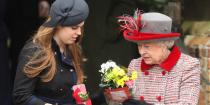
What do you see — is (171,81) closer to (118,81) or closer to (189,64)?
(189,64)

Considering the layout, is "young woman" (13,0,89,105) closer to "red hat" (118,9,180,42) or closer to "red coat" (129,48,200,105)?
"red hat" (118,9,180,42)

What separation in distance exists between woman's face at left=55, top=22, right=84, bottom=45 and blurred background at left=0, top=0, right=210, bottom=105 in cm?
131

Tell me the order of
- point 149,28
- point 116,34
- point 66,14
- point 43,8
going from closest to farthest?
1. point 66,14
2. point 149,28
3. point 116,34
4. point 43,8

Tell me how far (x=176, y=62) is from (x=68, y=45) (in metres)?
0.76

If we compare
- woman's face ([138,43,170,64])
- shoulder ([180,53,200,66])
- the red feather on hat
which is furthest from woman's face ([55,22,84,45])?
shoulder ([180,53,200,66])

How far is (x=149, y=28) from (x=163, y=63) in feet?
0.85

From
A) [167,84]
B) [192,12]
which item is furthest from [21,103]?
[192,12]

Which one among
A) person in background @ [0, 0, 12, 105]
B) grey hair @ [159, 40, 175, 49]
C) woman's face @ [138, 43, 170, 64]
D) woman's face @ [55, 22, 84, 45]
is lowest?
person in background @ [0, 0, 12, 105]

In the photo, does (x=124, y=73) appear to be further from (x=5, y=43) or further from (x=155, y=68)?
(x=5, y=43)

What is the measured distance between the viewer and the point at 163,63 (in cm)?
423

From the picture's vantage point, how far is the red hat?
414 cm

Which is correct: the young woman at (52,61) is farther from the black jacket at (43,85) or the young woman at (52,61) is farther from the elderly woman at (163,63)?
the elderly woman at (163,63)

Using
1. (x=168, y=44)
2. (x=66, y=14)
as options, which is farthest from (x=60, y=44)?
(x=168, y=44)

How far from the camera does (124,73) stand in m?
4.18
